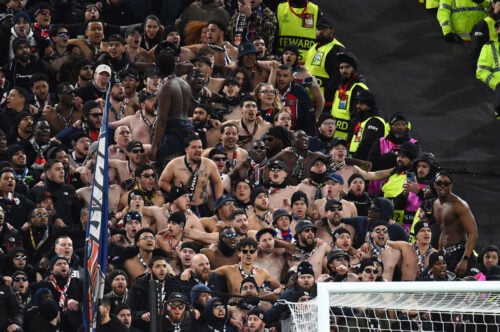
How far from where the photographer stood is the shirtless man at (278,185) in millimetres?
18281

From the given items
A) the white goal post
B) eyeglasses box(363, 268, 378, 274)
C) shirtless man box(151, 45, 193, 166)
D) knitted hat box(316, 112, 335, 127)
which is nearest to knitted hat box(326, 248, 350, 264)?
eyeglasses box(363, 268, 378, 274)

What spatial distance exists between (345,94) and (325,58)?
825 millimetres

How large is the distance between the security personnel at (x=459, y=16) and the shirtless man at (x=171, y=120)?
19.7 ft

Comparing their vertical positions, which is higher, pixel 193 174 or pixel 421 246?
pixel 193 174

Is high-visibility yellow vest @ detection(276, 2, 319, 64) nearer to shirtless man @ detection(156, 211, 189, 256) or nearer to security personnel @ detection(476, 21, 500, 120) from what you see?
security personnel @ detection(476, 21, 500, 120)

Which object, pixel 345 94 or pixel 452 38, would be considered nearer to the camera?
pixel 345 94

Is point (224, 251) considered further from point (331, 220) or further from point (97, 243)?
point (97, 243)

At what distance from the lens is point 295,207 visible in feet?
59.2

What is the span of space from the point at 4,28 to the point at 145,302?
5.99 meters

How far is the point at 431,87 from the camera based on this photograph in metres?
23.4

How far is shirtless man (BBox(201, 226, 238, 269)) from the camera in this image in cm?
1709

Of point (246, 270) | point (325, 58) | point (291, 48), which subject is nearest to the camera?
point (246, 270)

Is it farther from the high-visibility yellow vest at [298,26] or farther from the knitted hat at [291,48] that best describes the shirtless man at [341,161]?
the high-visibility yellow vest at [298,26]

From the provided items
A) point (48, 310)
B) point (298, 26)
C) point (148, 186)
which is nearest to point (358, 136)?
point (298, 26)
